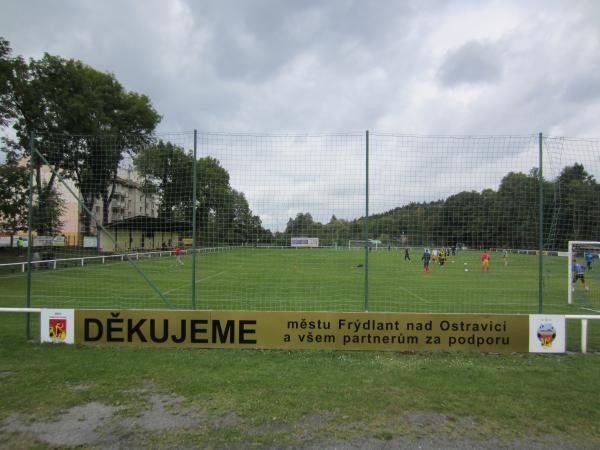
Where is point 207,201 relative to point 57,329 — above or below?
above

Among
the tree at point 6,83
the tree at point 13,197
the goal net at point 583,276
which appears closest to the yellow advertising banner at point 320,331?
the goal net at point 583,276

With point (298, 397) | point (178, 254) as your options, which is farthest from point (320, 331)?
point (178, 254)

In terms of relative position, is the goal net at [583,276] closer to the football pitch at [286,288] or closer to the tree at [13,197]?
the football pitch at [286,288]

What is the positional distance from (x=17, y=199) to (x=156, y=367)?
2292cm

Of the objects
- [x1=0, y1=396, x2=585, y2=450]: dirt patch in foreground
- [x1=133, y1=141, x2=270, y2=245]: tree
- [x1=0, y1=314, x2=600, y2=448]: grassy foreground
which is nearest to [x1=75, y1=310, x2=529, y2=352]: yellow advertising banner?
[x1=0, y1=314, x2=600, y2=448]: grassy foreground

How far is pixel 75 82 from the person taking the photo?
2795 cm

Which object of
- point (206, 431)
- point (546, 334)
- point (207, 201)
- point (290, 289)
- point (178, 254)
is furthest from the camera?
point (290, 289)

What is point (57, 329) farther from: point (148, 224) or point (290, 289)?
point (290, 289)

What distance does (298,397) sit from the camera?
15.1ft

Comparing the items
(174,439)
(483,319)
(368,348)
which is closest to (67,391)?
(174,439)

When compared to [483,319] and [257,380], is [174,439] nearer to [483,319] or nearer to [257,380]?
[257,380]

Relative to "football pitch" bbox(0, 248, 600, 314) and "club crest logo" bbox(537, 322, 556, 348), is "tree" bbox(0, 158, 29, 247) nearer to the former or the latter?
"football pitch" bbox(0, 248, 600, 314)

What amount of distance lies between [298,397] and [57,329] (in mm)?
4978

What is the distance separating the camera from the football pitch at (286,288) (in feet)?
30.3
